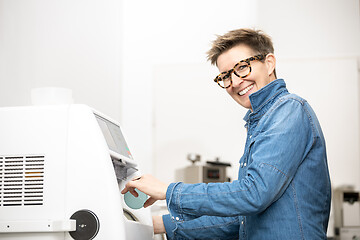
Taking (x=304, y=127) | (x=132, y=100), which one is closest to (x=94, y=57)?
(x=132, y=100)

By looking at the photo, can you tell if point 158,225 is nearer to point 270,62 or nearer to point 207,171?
point 270,62

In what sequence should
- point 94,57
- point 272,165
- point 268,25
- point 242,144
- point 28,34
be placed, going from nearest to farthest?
1. point 272,165
2. point 28,34
3. point 94,57
4. point 242,144
5. point 268,25

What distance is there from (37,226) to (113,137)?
1.21ft

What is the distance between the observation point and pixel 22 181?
118 centimetres

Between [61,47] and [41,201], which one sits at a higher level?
[61,47]

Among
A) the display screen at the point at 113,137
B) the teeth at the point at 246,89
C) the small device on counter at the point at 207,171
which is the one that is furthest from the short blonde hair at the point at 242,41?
the small device on counter at the point at 207,171

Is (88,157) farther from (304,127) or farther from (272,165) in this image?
(304,127)

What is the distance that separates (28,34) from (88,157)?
1858 millimetres

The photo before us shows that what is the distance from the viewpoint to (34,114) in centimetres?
121

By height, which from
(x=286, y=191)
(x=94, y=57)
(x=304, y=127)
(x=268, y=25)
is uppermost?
(x=268, y=25)

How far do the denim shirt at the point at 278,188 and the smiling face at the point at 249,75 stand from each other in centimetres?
19

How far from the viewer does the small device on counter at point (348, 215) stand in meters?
3.62

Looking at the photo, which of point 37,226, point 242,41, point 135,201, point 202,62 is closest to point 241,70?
point 242,41

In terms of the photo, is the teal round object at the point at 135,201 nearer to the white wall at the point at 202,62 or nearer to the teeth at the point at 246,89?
the teeth at the point at 246,89
